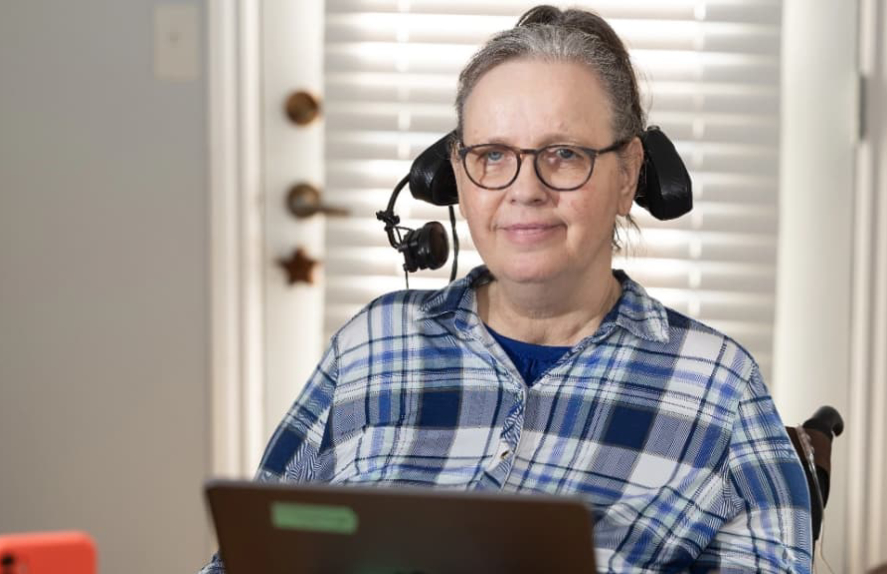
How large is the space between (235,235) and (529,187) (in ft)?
3.76

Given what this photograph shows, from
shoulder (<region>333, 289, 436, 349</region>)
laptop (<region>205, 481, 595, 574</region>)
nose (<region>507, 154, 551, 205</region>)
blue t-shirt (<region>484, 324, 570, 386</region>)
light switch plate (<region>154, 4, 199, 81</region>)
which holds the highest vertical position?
light switch plate (<region>154, 4, 199, 81</region>)

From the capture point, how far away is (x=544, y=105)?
1.55 m

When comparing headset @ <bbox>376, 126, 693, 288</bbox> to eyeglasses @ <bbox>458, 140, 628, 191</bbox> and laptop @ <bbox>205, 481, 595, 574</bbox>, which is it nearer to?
eyeglasses @ <bbox>458, 140, 628, 191</bbox>

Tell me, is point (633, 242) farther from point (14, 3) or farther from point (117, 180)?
point (14, 3)

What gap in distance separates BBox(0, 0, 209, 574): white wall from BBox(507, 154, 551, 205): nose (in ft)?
3.83

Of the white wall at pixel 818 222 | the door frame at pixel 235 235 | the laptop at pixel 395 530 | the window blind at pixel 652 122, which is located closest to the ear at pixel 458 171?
the laptop at pixel 395 530

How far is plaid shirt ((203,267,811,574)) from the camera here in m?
1.47

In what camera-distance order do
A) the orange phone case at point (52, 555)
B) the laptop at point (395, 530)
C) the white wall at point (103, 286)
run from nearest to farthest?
the orange phone case at point (52, 555)
the laptop at point (395, 530)
the white wall at point (103, 286)

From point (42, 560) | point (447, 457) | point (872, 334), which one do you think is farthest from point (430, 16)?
point (42, 560)

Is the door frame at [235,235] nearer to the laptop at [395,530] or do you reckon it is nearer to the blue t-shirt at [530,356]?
the blue t-shirt at [530,356]

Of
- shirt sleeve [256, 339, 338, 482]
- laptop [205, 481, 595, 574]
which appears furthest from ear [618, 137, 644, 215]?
laptop [205, 481, 595, 574]

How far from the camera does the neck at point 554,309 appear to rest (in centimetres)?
159

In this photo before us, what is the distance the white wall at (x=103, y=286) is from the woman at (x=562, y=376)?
1002 mm

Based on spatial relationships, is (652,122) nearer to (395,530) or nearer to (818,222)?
(818,222)
